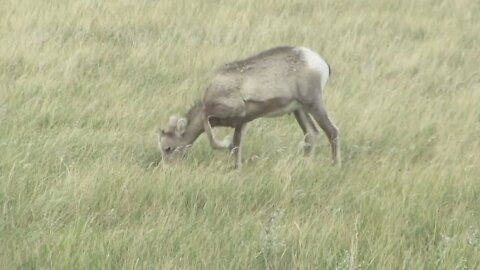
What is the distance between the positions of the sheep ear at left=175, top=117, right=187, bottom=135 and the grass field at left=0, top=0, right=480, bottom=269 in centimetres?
27

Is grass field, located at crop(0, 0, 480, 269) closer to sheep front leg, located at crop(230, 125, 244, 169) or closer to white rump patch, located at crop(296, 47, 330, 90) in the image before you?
sheep front leg, located at crop(230, 125, 244, 169)

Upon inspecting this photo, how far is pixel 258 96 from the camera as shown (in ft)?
20.2

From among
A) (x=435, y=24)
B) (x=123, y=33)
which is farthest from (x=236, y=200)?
(x=435, y=24)

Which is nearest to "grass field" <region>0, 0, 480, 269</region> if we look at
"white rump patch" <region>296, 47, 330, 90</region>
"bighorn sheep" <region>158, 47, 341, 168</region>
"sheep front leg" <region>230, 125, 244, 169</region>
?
"sheep front leg" <region>230, 125, 244, 169</region>

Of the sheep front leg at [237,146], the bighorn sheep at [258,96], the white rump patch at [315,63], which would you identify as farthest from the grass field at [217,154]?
the white rump patch at [315,63]

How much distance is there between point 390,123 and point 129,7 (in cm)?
642

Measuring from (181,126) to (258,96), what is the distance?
80cm

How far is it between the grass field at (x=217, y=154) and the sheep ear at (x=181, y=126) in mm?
268

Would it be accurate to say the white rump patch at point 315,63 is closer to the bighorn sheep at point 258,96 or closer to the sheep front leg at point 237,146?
the bighorn sheep at point 258,96

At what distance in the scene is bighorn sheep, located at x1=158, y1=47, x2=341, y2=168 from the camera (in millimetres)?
6148

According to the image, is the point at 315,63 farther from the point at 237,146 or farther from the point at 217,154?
the point at 217,154

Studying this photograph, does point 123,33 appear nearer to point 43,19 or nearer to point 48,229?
point 43,19

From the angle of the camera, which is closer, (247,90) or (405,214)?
(405,214)

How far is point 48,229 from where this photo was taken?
3.98 meters
